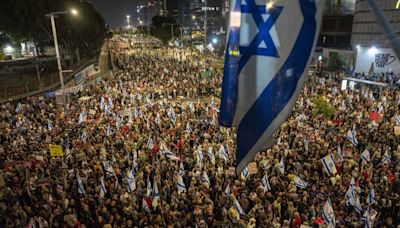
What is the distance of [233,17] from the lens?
4641 mm

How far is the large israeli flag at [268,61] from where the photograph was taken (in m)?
3.94

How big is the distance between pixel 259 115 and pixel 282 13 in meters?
1.22

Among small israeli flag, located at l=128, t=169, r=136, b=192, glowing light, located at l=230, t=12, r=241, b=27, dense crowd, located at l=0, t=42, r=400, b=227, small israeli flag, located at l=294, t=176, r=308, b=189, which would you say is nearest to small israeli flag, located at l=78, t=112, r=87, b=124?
dense crowd, located at l=0, t=42, r=400, b=227

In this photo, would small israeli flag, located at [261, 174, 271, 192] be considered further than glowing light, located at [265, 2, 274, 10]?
Yes

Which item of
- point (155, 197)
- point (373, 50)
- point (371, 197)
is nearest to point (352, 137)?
point (371, 197)

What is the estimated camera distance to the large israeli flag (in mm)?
3941

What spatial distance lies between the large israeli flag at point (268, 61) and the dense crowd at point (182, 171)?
5117 mm

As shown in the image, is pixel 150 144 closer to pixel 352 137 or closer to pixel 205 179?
pixel 205 179

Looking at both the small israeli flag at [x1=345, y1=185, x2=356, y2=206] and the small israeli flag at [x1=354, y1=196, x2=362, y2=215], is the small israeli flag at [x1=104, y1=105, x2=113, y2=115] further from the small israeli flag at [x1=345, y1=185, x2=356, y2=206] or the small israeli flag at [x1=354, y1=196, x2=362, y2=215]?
the small israeli flag at [x1=354, y1=196, x2=362, y2=215]

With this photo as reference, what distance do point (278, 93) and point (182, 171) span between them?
794 centimetres

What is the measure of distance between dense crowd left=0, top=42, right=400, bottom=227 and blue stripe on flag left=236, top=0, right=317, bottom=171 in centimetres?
496

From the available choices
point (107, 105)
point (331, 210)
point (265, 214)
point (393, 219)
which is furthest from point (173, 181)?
point (107, 105)

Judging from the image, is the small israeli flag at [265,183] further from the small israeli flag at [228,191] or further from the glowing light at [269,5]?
the glowing light at [269,5]

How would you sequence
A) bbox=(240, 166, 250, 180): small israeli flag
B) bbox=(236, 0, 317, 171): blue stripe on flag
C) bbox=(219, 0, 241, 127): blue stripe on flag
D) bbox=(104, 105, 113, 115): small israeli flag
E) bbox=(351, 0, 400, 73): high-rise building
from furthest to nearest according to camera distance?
bbox=(351, 0, 400, 73): high-rise building
bbox=(104, 105, 113, 115): small israeli flag
bbox=(240, 166, 250, 180): small israeli flag
bbox=(219, 0, 241, 127): blue stripe on flag
bbox=(236, 0, 317, 171): blue stripe on flag
